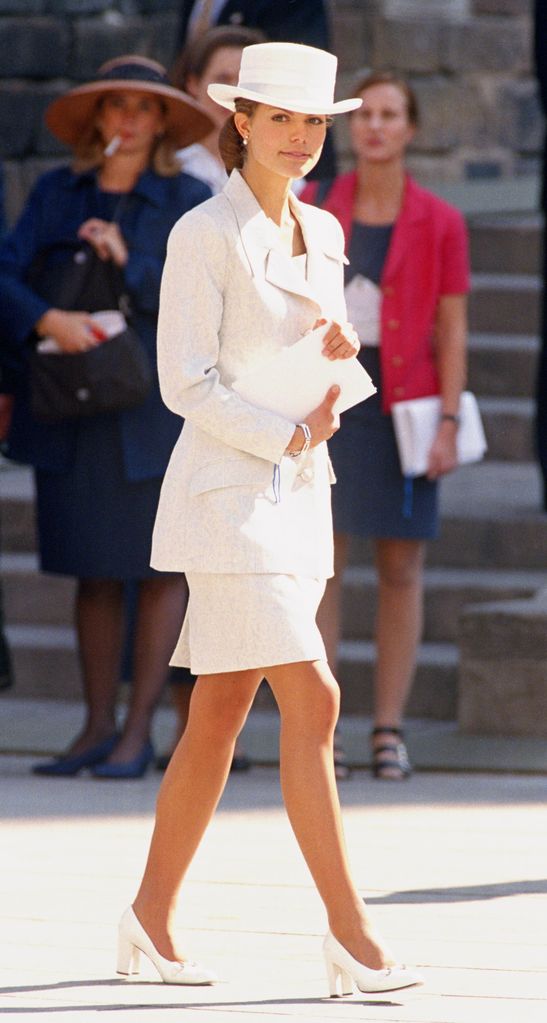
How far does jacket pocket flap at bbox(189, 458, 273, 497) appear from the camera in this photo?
4.11 m

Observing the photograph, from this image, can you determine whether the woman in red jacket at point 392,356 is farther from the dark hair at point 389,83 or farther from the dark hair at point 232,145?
the dark hair at point 232,145

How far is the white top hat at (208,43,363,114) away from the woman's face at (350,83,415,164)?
231cm

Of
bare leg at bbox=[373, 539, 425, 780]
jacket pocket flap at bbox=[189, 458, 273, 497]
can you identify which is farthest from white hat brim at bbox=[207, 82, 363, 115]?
bare leg at bbox=[373, 539, 425, 780]

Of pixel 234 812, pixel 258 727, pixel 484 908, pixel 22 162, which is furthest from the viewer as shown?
pixel 22 162

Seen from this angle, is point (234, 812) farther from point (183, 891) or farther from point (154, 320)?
point (154, 320)

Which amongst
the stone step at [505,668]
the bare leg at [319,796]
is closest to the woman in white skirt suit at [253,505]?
the bare leg at [319,796]

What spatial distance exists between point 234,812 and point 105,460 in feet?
3.70

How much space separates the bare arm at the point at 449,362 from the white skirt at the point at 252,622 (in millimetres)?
2383

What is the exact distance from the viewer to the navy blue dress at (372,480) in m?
6.50

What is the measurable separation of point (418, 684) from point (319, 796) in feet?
10.3

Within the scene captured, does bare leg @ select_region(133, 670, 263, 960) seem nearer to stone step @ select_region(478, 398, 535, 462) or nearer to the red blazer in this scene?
the red blazer

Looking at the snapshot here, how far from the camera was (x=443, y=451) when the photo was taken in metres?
6.47

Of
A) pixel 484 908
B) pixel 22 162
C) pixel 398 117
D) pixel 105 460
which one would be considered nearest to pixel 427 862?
pixel 484 908

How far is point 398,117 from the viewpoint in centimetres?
650
